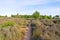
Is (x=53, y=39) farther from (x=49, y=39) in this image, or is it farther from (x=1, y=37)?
(x=1, y=37)

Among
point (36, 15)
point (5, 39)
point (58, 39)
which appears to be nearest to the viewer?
point (5, 39)

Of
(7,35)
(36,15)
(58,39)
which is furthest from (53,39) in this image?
(36,15)

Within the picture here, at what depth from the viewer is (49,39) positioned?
54.7 ft

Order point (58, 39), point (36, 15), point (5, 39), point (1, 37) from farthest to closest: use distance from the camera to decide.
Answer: point (36, 15) → point (58, 39) → point (5, 39) → point (1, 37)

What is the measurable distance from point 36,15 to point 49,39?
93544mm

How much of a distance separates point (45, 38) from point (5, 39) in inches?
139

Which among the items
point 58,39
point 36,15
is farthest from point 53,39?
point 36,15

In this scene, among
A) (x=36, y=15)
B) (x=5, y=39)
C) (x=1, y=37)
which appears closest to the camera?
(x=1, y=37)

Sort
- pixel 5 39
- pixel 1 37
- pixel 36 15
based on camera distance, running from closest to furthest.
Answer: pixel 1 37, pixel 5 39, pixel 36 15

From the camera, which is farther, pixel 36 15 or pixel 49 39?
pixel 36 15

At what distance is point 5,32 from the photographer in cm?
1591

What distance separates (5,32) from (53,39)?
3549 millimetres

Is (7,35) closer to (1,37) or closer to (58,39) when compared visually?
(1,37)

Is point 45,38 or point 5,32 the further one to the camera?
point 45,38
